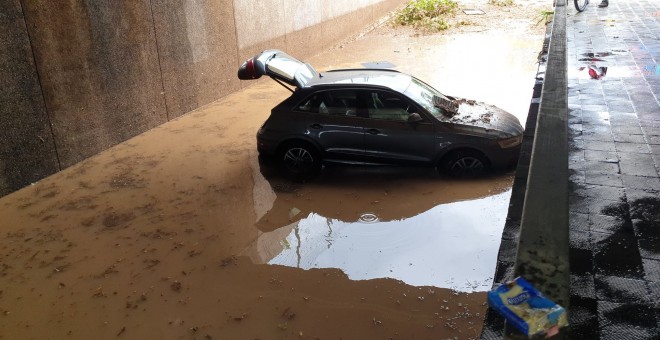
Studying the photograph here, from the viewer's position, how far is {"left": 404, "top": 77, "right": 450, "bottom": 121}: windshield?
25.2 feet

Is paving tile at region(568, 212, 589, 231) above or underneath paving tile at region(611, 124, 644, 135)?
above

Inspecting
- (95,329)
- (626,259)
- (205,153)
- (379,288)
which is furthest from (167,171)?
(626,259)

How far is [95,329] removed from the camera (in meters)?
4.91

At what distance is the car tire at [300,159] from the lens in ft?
26.4

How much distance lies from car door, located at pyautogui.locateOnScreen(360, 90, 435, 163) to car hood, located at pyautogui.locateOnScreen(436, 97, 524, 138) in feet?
1.56

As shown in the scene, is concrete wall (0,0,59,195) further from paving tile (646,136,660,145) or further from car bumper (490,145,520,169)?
paving tile (646,136,660,145)

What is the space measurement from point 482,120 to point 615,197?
344 centimetres

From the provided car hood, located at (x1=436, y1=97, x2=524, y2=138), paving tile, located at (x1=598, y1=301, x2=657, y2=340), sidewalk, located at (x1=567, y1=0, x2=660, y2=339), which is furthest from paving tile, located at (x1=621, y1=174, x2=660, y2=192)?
car hood, located at (x1=436, y1=97, x2=524, y2=138)

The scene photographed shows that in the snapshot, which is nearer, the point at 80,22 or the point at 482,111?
the point at 482,111

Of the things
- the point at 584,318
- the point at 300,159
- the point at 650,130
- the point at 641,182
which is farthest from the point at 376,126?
the point at 584,318

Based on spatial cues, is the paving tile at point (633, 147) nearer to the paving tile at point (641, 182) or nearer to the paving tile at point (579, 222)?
the paving tile at point (641, 182)

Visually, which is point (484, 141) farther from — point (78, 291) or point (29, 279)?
point (29, 279)

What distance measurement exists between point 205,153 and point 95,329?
4.82 meters

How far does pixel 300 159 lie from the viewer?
8.12 metres
